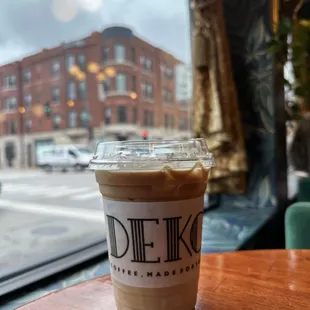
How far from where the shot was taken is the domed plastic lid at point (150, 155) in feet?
1.69

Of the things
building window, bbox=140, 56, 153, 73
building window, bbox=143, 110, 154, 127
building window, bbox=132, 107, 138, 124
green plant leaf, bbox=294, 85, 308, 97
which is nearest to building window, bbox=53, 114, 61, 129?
building window, bbox=132, 107, 138, 124

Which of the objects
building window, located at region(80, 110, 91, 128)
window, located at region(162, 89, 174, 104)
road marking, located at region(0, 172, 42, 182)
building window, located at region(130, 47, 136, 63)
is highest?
building window, located at region(130, 47, 136, 63)

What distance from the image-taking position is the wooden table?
590 mm

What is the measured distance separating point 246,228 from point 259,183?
62 cm

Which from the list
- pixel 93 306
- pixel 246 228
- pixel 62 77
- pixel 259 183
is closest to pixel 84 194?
pixel 62 77

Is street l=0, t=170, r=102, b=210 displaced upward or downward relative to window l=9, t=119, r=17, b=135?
downward

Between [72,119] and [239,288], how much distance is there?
71.7 inches

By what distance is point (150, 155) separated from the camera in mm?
526

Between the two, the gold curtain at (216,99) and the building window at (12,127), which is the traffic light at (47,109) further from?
the gold curtain at (216,99)

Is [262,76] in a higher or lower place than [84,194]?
higher

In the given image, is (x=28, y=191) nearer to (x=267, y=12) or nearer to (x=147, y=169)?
(x=147, y=169)

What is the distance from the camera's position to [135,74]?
8.33 feet

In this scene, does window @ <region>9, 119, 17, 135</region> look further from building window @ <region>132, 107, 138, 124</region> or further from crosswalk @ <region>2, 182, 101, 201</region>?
building window @ <region>132, 107, 138, 124</region>

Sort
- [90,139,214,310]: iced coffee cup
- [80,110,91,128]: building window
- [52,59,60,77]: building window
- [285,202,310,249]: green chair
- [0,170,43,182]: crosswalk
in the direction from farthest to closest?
[80,110,91,128]: building window → [52,59,60,77]: building window → [0,170,43,182]: crosswalk → [285,202,310,249]: green chair → [90,139,214,310]: iced coffee cup
